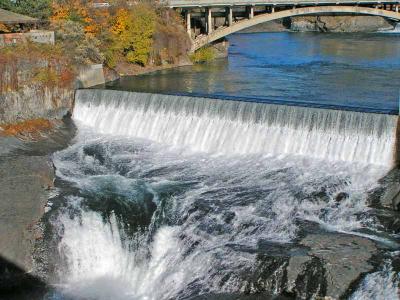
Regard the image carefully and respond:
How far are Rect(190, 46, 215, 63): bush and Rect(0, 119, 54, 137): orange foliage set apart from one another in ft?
56.2

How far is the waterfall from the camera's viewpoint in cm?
2102

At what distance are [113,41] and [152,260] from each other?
22970 mm

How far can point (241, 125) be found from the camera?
23.8m

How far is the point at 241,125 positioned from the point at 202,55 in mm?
19746

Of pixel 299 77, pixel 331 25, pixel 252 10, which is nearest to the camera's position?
pixel 299 77

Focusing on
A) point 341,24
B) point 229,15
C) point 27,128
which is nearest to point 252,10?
point 229,15

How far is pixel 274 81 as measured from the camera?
31.6 m

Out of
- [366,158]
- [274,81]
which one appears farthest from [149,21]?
[366,158]

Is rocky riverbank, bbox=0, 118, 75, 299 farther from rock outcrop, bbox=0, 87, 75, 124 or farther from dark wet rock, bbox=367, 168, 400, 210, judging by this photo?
dark wet rock, bbox=367, 168, 400, 210

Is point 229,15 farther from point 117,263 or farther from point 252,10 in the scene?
point 117,263

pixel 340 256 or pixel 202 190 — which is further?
pixel 202 190

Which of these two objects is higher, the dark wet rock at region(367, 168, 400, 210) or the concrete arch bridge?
the concrete arch bridge

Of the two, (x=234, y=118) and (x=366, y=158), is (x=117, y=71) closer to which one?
(x=234, y=118)

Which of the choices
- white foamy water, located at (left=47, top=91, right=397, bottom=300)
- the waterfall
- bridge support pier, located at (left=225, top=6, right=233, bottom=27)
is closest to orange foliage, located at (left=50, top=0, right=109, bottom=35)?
the waterfall
